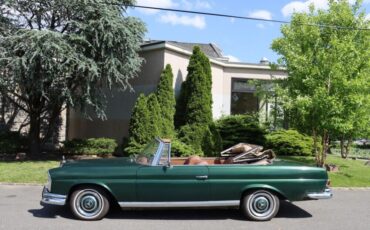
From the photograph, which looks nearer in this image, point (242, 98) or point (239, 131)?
point (239, 131)

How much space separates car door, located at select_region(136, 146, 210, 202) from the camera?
7535 millimetres

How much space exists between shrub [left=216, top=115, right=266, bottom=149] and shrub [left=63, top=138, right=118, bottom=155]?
4.26 meters

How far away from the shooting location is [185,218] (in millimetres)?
7824

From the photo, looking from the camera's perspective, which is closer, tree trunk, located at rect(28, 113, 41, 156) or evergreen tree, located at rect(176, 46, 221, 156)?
evergreen tree, located at rect(176, 46, 221, 156)

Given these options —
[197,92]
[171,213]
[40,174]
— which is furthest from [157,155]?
[197,92]

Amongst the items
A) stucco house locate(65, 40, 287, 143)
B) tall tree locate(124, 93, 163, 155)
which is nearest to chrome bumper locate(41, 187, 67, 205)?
tall tree locate(124, 93, 163, 155)

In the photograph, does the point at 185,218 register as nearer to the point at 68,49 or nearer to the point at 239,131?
the point at 68,49

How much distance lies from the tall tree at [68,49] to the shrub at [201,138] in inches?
109

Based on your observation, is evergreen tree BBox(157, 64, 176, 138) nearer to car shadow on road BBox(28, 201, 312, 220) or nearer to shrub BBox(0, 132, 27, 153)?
shrub BBox(0, 132, 27, 153)

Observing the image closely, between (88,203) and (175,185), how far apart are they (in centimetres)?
146

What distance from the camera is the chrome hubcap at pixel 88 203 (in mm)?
7547

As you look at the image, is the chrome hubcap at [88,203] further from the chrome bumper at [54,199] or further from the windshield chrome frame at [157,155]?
the windshield chrome frame at [157,155]

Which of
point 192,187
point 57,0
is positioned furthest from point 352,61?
point 57,0

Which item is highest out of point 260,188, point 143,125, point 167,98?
point 167,98
